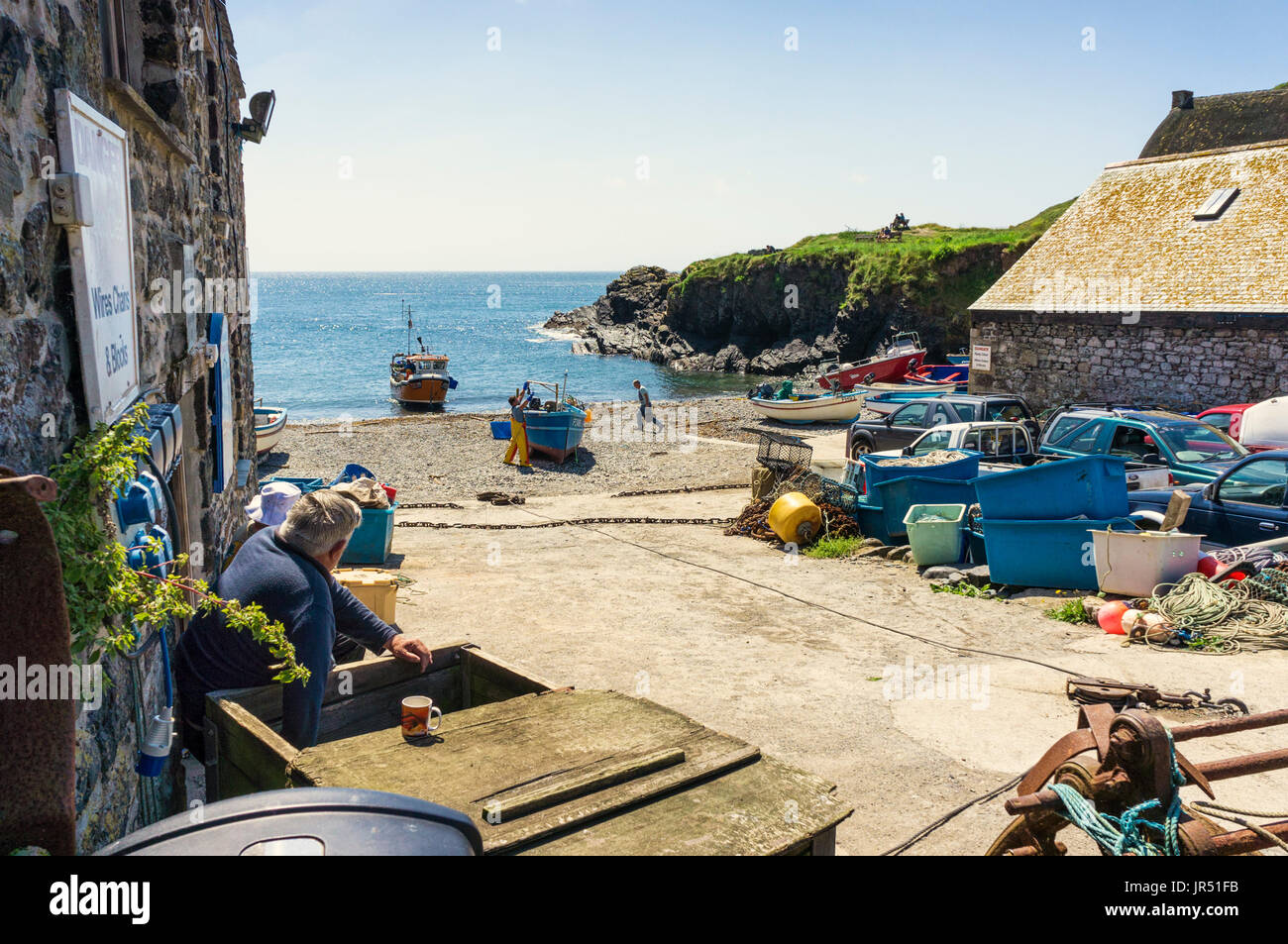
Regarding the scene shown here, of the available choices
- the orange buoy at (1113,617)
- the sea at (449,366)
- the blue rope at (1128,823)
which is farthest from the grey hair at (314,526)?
the sea at (449,366)

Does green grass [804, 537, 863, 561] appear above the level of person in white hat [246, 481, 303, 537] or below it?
below

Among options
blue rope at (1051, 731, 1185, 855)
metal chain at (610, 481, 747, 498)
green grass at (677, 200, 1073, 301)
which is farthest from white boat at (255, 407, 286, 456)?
green grass at (677, 200, 1073, 301)

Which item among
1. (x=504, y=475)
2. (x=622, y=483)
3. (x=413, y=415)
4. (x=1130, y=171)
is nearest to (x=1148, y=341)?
→ (x=1130, y=171)

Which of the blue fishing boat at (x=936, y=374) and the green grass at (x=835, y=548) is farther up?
the blue fishing boat at (x=936, y=374)

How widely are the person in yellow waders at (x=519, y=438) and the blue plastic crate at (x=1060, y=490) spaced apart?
16.2 m

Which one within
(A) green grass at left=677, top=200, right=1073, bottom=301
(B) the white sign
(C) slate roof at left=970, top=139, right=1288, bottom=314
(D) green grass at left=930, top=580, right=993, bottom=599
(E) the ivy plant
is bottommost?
(D) green grass at left=930, top=580, right=993, bottom=599

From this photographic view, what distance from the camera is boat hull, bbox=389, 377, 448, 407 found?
42875 millimetres

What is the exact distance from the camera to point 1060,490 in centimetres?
1075

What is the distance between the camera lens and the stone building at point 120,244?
8.21 feet

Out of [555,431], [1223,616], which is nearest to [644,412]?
[555,431]

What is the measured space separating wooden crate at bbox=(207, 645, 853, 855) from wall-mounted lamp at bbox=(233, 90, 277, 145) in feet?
25.0

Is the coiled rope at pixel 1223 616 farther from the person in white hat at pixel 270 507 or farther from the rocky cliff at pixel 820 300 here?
the rocky cliff at pixel 820 300

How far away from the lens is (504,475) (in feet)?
80.1

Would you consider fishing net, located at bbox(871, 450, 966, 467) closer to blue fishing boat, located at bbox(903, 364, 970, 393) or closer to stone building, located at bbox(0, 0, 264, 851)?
stone building, located at bbox(0, 0, 264, 851)
